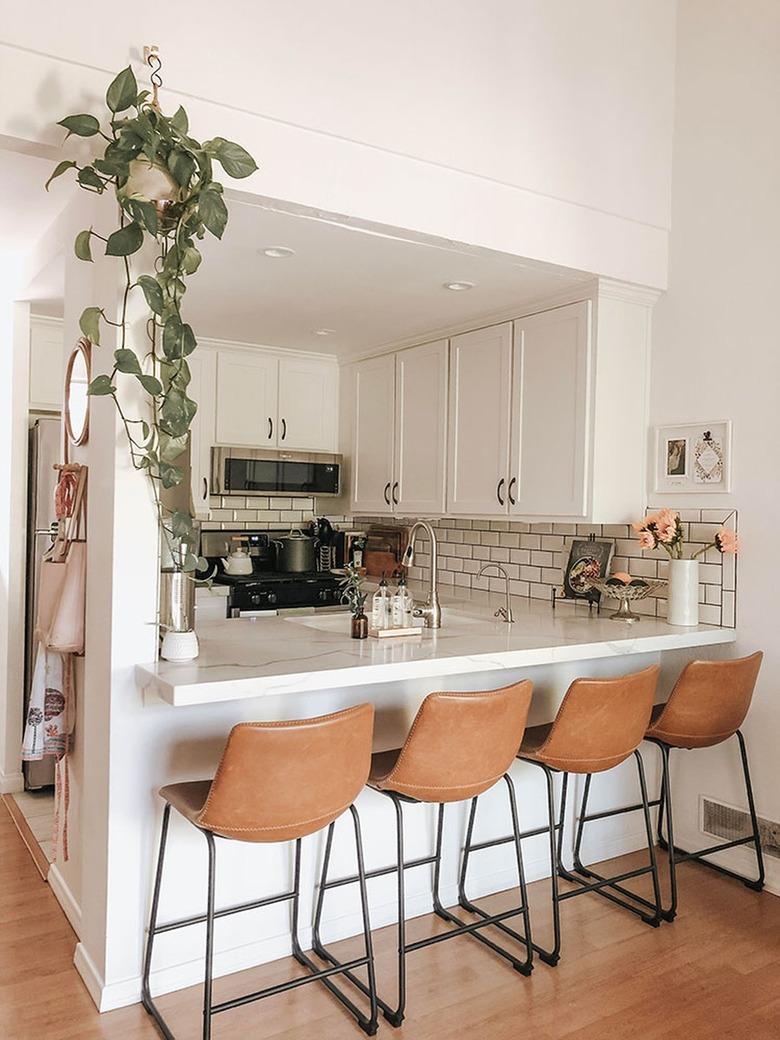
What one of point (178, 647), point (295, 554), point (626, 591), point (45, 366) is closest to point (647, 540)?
point (626, 591)

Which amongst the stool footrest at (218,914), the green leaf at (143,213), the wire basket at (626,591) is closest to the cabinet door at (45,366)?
the green leaf at (143,213)

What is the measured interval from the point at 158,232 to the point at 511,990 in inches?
95.3

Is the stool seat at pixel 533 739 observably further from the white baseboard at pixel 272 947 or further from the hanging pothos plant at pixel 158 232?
the hanging pothos plant at pixel 158 232

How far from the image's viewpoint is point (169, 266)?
2.29 metres

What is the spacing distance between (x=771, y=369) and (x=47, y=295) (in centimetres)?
312

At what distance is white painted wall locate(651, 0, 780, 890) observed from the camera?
3.25m

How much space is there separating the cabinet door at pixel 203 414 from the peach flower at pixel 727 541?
2.81 metres

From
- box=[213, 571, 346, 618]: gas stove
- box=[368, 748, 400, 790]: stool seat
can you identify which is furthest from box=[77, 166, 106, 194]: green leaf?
box=[213, 571, 346, 618]: gas stove

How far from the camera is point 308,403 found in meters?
5.12

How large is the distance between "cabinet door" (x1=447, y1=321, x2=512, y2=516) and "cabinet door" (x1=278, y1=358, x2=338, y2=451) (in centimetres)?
113

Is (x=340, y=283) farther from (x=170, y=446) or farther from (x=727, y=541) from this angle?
(x=727, y=541)

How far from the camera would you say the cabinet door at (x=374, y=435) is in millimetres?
4805

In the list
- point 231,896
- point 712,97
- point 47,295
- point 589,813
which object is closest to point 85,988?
point 231,896

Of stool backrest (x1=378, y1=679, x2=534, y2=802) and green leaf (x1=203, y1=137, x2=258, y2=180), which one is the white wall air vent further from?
green leaf (x1=203, y1=137, x2=258, y2=180)
